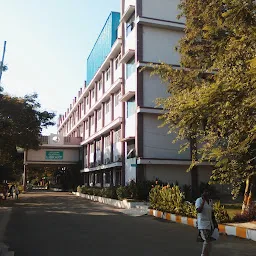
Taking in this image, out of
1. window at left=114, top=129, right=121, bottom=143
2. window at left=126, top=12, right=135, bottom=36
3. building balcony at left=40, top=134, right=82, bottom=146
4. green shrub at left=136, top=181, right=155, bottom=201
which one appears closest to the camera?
green shrub at left=136, top=181, right=155, bottom=201

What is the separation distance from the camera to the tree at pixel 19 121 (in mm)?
23266

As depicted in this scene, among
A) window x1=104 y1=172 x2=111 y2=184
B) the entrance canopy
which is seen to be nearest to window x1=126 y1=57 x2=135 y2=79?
window x1=104 y1=172 x2=111 y2=184

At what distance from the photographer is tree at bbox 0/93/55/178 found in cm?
2327

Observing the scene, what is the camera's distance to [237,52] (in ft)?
28.6

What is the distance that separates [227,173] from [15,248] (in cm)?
571

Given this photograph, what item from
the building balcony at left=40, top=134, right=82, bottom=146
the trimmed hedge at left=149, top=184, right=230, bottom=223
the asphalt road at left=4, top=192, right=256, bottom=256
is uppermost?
the building balcony at left=40, top=134, right=82, bottom=146

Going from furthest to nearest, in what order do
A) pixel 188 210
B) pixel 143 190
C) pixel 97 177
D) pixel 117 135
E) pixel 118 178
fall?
1. pixel 97 177
2. pixel 117 135
3. pixel 118 178
4. pixel 143 190
5. pixel 188 210

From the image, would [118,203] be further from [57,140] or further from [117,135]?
[57,140]

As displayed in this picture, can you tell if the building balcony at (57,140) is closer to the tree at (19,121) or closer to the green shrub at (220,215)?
the tree at (19,121)

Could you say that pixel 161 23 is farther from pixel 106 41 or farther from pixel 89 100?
pixel 89 100

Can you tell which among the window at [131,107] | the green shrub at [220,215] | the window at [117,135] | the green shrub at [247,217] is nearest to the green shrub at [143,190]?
the window at [131,107]

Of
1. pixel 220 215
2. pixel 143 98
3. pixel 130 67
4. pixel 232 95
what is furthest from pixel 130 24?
pixel 232 95

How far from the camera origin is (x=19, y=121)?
79.9ft

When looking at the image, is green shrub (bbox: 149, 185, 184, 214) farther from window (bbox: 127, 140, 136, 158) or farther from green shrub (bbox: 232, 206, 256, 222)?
window (bbox: 127, 140, 136, 158)
